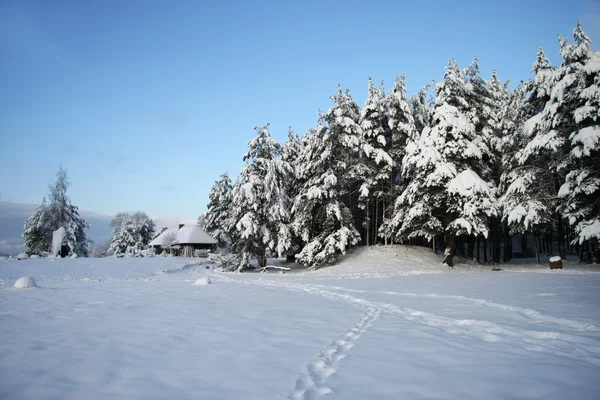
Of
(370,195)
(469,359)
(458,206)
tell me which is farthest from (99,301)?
(370,195)

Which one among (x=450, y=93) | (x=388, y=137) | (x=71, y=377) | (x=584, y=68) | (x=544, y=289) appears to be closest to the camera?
(x=71, y=377)

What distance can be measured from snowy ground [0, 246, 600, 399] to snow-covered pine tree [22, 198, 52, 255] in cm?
4286

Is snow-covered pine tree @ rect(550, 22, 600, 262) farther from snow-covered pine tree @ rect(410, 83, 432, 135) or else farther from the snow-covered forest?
snow-covered pine tree @ rect(410, 83, 432, 135)

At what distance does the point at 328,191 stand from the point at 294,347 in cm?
2250

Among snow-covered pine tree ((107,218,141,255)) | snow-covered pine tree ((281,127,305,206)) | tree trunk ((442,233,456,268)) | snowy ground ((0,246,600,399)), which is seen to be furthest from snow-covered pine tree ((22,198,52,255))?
tree trunk ((442,233,456,268))

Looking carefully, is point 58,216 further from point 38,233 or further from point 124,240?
point 124,240

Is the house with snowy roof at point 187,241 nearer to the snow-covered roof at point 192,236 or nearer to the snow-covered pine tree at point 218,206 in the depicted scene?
the snow-covered roof at point 192,236

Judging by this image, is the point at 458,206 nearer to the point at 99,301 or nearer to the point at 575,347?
the point at 575,347

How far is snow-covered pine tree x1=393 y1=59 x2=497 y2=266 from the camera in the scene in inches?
867

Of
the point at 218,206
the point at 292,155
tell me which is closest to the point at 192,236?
the point at 218,206

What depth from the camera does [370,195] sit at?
2928 centimetres

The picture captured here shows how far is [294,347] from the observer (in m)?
5.34

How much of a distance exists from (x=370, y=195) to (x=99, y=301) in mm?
23425

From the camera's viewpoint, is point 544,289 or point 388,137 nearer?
point 544,289
